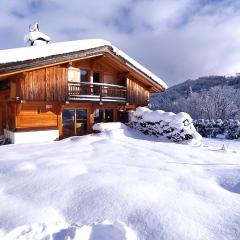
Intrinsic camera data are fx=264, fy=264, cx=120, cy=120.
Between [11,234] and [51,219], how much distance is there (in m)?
0.78

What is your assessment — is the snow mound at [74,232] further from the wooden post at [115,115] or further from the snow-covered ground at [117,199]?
the wooden post at [115,115]

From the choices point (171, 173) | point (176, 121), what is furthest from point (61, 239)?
point (176, 121)

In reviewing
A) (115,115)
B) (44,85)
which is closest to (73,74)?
(44,85)

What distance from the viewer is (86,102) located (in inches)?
672

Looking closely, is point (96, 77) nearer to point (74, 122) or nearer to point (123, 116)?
point (123, 116)

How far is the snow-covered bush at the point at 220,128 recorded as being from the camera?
2242 cm

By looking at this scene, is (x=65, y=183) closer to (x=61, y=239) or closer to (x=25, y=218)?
(x=25, y=218)

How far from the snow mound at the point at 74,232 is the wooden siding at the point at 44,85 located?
10.7m

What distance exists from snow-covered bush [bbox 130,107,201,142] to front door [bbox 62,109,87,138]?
12.3 feet

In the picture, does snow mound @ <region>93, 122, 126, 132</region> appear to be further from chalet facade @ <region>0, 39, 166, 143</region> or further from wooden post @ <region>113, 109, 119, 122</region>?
wooden post @ <region>113, 109, 119, 122</region>

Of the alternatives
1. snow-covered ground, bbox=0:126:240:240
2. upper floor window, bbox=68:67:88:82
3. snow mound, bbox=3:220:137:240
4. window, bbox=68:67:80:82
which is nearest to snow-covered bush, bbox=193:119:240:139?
upper floor window, bbox=68:67:88:82

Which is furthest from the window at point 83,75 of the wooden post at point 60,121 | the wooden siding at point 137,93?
the wooden siding at point 137,93

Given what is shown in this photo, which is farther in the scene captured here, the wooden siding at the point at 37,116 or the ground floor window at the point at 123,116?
the ground floor window at the point at 123,116

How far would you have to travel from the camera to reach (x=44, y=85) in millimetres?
15195
